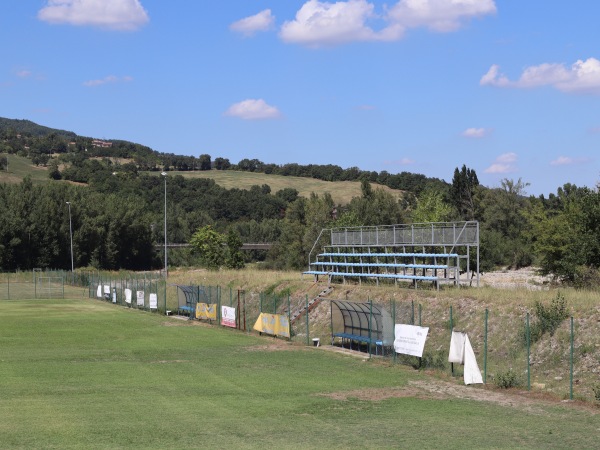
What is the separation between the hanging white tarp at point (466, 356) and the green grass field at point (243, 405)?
2.00ft

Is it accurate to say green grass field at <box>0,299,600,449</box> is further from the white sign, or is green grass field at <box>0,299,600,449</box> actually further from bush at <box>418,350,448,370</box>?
bush at <box>418,350,448,370</box>

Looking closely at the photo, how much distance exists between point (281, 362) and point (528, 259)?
63.2 meters

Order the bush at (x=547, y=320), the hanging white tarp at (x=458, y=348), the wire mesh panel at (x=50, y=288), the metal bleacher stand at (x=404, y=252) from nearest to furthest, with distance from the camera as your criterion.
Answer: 1. the hanging white tarp at (x=458, y=348)
2. the bush at (x=547, y=320)
3. the metal bleacher stand at (x=404, y=252)
4. the wire mesh panel at (x=50, y=288)

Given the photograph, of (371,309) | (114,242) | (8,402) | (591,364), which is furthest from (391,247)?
(114,242)

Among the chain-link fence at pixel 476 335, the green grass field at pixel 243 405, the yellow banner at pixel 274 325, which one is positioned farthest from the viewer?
the yellow banner at pixel 274 325

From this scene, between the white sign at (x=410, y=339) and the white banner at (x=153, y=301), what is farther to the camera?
the white banner at (x=153, y=301)

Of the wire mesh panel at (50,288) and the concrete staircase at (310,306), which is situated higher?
the concrete staircase at (310,306)

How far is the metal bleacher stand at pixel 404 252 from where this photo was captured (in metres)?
43.9

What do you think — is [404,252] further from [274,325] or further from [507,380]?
[507,380]

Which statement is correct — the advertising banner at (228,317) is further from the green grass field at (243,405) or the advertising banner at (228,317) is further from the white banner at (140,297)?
the white banner at (140,297)

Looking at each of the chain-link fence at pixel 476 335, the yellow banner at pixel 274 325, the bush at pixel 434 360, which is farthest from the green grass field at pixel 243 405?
the yellow banner at pixel 274 325

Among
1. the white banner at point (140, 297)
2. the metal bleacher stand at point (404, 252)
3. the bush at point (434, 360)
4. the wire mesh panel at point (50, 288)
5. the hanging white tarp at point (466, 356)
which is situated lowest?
the wire mesh panel at point (50, 288)

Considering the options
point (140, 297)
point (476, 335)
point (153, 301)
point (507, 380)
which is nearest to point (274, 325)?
point (476, 335)

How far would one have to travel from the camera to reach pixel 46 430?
1666 cm
